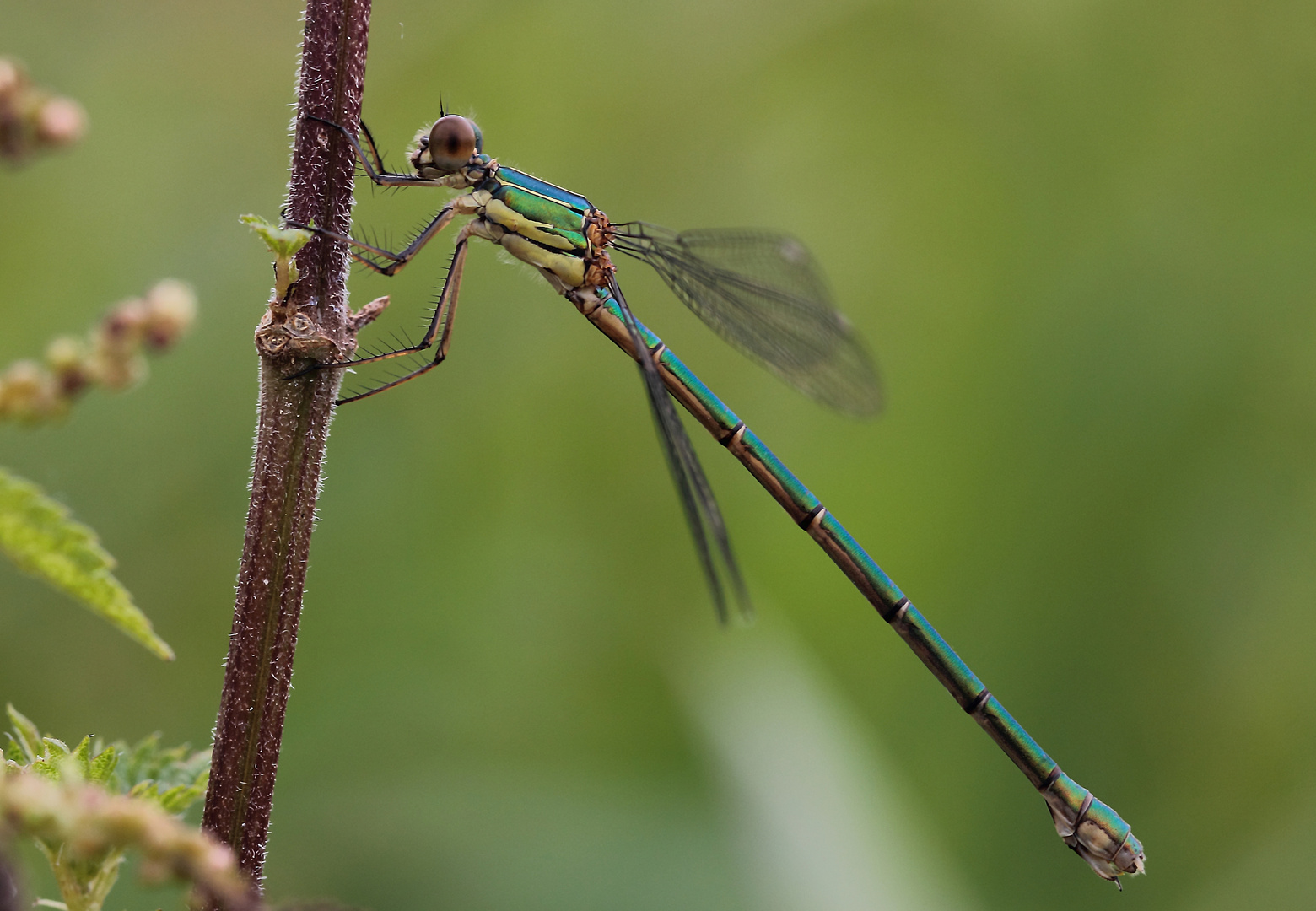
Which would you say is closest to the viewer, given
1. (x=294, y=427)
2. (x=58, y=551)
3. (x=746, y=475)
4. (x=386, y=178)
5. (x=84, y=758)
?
(x=58, y=551)

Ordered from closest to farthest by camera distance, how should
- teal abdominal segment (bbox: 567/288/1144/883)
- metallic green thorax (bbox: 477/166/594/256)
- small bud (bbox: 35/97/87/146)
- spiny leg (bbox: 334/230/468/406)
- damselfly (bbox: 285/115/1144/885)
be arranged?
small bud (bbox: 35/97/87/146) → damselfly (bbox: 285/115/1144/885) → spiny leg (bbox: 334/230/468/406) → metallic green thorax (bbox: 477/166/594/256) → teal abdominal segment (bbox: 567/288/1144/883)

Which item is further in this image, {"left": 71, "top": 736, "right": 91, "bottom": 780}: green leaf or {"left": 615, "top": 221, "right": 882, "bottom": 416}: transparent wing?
{"left": 615, "top": 221, "right": 882, "bottom": 416}: transparent wing

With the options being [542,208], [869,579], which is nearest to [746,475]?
[869,579]

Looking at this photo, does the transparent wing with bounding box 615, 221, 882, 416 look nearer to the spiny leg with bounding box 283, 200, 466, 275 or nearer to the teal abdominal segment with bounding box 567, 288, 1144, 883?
Answer: the teal abdominal segment with bounding box 567, 288, 1144, 883

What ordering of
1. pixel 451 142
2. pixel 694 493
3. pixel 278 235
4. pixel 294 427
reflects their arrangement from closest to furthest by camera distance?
1. pixel 278 235
2. pixel 294 427
3. pixel 694 493
4. pixel 451 142

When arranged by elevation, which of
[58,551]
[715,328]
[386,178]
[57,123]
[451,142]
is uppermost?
[451,142]

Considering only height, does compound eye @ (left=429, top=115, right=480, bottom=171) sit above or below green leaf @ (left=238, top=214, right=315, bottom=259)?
above

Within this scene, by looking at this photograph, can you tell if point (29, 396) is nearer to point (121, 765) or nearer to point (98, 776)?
point (98, 776)

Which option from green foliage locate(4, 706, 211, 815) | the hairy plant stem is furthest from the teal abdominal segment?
green foliage locate(4, 706, 211, 815)
